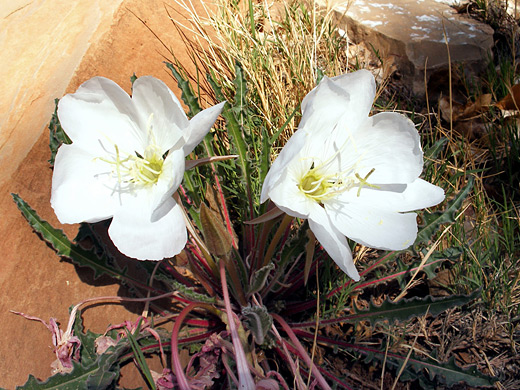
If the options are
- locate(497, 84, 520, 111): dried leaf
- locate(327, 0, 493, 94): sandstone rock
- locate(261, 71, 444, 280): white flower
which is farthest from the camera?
locate(327, 0, 493, 94): sandstone rock

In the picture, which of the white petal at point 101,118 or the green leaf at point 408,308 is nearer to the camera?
the white petal at point 101,118

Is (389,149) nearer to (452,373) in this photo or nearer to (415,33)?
(452,373)

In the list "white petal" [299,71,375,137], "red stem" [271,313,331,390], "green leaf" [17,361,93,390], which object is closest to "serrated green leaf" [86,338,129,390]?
"green leaf" [17,361,93,390]

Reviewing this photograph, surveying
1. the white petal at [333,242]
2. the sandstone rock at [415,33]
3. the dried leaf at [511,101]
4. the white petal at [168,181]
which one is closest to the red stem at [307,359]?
the white petal at [333,242]

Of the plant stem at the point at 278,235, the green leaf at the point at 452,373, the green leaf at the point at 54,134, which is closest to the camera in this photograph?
the plant stem at the point at 278,235

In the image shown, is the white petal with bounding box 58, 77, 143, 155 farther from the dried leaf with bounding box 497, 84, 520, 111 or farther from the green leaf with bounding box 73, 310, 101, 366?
the dried leaf with bounding box 497, 84, 520, 111

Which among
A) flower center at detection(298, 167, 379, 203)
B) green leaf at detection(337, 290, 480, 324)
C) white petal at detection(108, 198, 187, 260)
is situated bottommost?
green leaf at detection(337, 290, 480, 324)

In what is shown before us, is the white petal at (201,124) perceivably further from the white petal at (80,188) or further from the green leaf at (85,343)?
the green leaf at (85,343)

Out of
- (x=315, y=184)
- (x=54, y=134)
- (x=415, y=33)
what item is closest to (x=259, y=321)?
(x=315, y=184)
